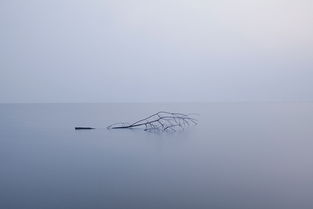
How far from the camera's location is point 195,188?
0.71m

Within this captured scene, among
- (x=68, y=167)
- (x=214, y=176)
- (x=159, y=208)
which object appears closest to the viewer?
(x=159, y=208)

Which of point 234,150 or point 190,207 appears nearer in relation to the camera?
point 190,207

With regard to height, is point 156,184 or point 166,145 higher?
point 166,145

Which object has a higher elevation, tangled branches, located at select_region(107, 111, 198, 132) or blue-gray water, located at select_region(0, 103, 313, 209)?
tangled branches, located at select_region(107, 111, 198, 132)

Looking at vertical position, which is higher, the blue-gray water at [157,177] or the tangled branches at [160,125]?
the tangled branches at [160,125]

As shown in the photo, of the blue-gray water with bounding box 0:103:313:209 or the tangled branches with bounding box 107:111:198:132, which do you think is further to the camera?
the tangled branches with bounding box 107:111:198:132

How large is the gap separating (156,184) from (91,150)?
1.99 ft

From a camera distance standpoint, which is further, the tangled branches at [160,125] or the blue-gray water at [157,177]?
the tangled branches at [160,125]

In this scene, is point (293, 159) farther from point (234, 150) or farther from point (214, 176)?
point (214, 176)

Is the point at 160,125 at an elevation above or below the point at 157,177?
above

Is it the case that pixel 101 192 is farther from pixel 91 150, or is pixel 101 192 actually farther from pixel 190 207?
pixel 91 150

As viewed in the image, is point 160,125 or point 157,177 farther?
point 160,125

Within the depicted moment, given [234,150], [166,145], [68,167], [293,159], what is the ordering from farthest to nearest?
1. [166,145]
2. [234,150]
3. [293,159]
4. [68,167]

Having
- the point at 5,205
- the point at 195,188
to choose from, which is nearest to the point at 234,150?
the point at 195,188
